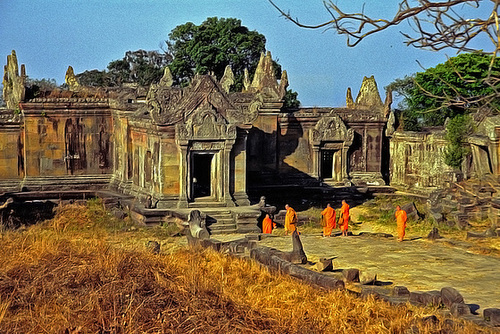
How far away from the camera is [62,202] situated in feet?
81.9

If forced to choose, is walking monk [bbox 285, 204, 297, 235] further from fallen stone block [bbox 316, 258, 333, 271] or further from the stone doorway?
the stone doorway

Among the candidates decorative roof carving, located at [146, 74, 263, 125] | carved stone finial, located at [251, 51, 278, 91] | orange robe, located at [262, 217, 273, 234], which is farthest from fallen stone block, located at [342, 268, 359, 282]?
carved stone finial, located at [251, 51, 278, 91]

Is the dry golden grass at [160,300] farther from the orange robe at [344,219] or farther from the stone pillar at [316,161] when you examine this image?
the stone pillar at [316,161]

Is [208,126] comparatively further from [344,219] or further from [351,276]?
[351,276]

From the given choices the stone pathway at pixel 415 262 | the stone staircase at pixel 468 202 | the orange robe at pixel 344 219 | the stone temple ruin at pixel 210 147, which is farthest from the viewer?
the stone temple ruin at pixel 210 147

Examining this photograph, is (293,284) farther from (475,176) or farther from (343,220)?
(475,176)

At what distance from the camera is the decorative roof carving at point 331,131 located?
28.9 meters

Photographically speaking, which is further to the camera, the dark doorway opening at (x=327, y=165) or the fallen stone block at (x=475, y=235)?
the dark doorway opening at (x=327, y=165)

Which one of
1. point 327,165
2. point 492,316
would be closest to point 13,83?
point 327,165

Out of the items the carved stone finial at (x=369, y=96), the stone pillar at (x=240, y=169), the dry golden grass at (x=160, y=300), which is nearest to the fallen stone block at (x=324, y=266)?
the dry golden grass at (x=160, y=300)

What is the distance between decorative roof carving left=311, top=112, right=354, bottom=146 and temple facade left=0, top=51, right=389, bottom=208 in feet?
0.13

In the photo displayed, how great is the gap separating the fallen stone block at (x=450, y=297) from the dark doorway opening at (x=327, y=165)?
60.2 ft

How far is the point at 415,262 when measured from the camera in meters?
16.4

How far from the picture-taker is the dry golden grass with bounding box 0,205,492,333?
9953mm
